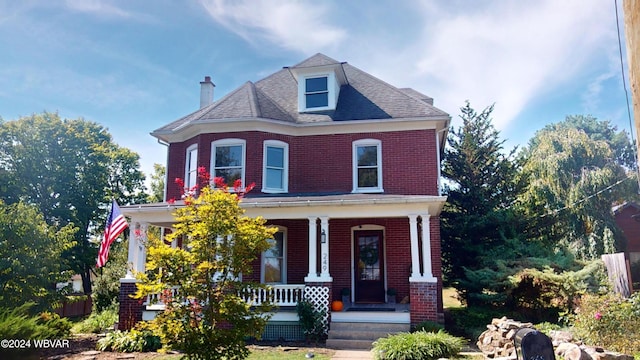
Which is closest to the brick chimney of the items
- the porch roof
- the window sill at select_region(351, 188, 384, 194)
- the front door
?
the porch roof

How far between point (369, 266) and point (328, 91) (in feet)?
21.1

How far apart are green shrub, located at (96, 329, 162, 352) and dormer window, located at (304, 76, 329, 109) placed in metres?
9.13

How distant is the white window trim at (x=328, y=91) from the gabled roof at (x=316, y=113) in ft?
0.69

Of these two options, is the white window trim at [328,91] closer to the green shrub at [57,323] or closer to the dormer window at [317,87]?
the dormer window at [317,87]

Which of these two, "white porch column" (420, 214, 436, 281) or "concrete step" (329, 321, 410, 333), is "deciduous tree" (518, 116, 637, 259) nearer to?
"white porch column" (420, 214, 436, 281)

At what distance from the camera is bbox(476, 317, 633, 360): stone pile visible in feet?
22.9

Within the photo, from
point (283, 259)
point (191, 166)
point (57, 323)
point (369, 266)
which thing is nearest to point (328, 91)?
point (191, 166)

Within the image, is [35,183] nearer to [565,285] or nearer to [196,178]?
[196,178]

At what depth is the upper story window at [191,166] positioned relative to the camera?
14805 mm

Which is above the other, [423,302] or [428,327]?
[423,302]

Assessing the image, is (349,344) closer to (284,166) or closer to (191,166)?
(284,166)

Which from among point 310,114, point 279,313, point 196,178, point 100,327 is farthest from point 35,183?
point 279,313

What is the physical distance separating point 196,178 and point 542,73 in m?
11.0

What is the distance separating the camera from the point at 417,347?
8.49 metres
